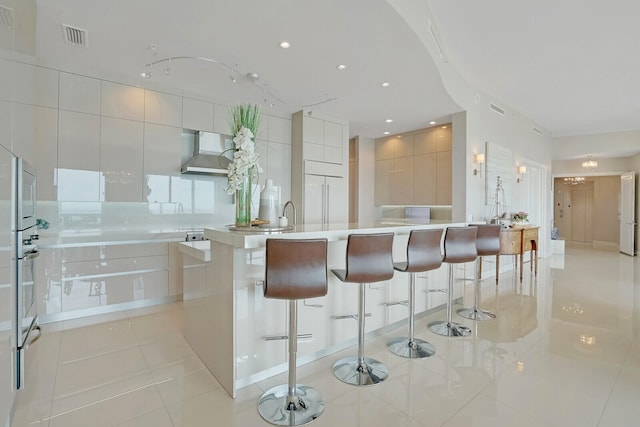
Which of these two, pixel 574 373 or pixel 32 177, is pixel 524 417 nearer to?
pixel 574 373

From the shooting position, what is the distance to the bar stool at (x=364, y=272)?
2268mm

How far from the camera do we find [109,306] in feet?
12.1

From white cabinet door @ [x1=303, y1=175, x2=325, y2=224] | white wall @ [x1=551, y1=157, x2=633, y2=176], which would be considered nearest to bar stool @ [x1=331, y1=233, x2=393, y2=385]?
white cabinet door @ [x1=303, y1=175, x2=325, y2=224]

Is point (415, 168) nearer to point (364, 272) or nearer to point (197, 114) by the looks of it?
point (197, 114)

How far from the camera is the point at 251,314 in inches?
87.0

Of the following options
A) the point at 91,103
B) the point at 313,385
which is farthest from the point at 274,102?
the point at 313,385

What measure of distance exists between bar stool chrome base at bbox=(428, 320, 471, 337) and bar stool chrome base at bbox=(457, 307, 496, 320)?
36 cm

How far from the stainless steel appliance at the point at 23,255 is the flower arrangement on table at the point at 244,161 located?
1.28 m

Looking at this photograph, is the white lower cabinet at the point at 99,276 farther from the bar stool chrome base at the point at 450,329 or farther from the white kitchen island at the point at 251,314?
the bar stool chrome base at the point at 450,329

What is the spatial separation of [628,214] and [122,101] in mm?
12301

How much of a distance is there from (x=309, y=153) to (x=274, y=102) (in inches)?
40.5

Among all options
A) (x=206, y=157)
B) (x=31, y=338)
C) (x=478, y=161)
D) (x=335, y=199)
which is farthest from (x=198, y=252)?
(x=478, y=161)

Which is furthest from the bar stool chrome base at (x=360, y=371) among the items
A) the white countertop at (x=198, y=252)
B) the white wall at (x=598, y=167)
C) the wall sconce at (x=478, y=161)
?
the white wall at (x=598, y=167)

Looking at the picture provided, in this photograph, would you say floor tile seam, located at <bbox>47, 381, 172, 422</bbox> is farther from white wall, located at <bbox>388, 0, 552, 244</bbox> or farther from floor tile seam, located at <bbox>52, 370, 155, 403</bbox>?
white wall, located at <bbox>388, 0, 552, 244</bbox>
